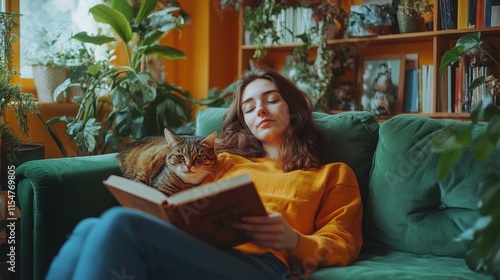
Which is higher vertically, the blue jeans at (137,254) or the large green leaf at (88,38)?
the large green leaf at (88,38)

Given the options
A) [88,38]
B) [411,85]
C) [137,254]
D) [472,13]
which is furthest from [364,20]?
[137,254]

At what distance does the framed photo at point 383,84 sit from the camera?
9.91 feet

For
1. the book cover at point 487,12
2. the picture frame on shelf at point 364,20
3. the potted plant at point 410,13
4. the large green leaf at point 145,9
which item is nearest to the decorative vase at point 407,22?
the potted plant at point 410,13

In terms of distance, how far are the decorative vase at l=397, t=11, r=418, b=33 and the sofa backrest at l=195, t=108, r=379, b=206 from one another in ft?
3.60

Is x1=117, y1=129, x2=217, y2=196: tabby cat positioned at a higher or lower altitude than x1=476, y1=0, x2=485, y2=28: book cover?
lower

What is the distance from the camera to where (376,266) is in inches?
62.5

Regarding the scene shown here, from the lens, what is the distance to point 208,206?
125cm

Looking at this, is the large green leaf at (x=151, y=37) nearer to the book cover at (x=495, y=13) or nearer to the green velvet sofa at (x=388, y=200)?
the green velvet sofa at (x=388, y=200)

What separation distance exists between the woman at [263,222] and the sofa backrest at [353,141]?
7 cm

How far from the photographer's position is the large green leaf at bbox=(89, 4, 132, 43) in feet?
8.73

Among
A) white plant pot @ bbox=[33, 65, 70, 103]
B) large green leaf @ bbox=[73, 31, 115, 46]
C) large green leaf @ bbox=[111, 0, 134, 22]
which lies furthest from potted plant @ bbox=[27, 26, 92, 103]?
large green leaf @ bbox=[111, 0, 134, 22]

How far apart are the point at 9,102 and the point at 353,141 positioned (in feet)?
4.18

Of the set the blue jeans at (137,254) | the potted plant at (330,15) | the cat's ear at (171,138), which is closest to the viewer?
the blue jeans at (137,254)

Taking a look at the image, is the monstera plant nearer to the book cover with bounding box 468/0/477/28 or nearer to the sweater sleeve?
the sweater sleeve
